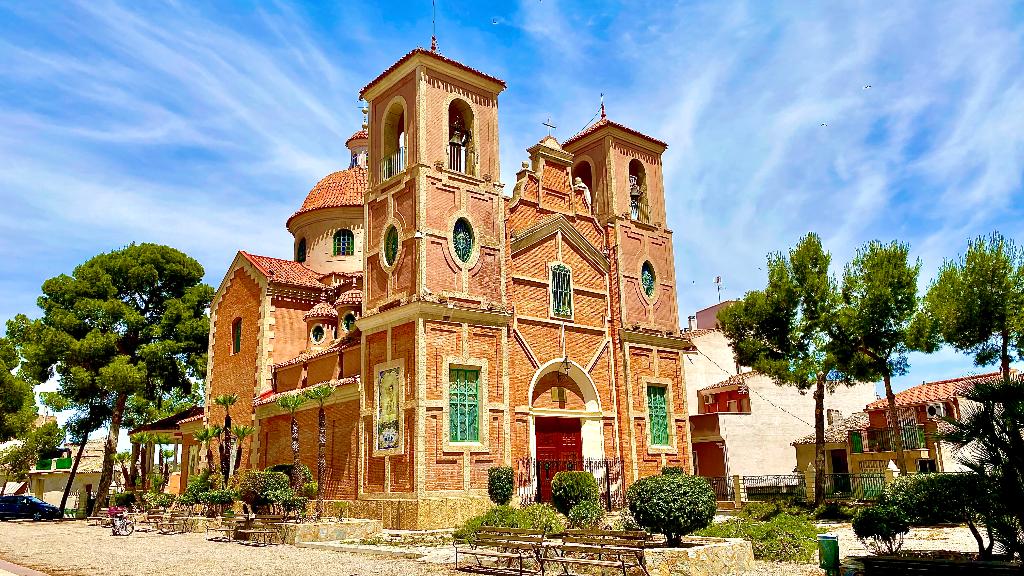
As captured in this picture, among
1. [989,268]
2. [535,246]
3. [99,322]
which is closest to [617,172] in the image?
[535,246]

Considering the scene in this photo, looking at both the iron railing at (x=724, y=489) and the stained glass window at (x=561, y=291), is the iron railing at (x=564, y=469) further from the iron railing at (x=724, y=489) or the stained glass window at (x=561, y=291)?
the iron railing at (x=724, y=489)

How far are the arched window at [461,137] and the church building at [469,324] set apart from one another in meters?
0.06

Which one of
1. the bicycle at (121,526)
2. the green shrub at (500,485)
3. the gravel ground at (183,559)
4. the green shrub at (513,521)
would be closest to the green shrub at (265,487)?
the gravel ground at (183,559)

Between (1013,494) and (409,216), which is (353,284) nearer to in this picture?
(409,216)

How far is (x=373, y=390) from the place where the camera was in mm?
24422

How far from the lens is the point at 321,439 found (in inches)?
958

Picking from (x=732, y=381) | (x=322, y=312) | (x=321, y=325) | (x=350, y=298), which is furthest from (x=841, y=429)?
(x=322, y=312)

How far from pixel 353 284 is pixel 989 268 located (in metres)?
23.1

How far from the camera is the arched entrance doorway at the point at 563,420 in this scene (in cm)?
2561

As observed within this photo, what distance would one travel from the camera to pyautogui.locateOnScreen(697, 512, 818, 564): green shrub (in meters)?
14.6

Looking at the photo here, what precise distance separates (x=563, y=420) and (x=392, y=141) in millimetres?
11390

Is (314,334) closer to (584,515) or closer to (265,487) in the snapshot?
(265,487)

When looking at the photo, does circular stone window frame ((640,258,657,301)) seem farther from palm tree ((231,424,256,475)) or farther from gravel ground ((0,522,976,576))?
palm tree ((231,424,256,475))

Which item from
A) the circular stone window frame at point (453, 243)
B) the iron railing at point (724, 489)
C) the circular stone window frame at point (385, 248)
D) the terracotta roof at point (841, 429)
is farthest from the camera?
the terracotta roof at point (841, 429)
